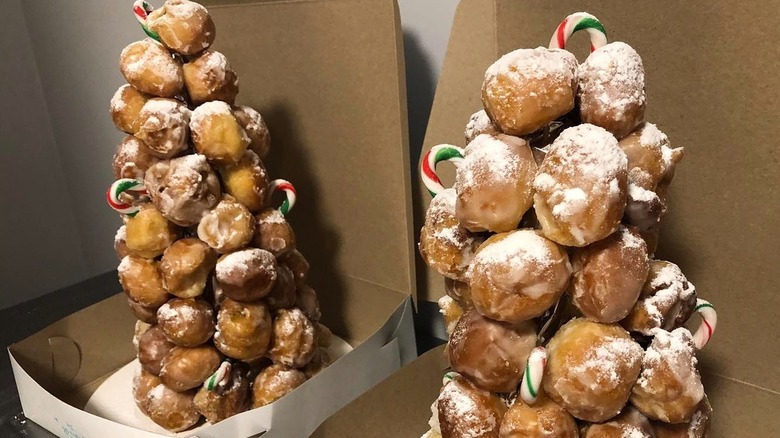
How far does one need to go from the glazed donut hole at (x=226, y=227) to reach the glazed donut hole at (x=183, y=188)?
0.01m

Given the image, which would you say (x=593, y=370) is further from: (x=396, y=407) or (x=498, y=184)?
(x=396, y=407)

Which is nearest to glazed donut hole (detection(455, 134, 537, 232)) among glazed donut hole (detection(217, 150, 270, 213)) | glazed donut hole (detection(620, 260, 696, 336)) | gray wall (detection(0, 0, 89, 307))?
glazed donut hole (detection(620, 260, 696, 336))

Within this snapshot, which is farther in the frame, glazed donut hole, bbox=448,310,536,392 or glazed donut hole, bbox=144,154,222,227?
glazed donut hole, bbox=144,154,222,227

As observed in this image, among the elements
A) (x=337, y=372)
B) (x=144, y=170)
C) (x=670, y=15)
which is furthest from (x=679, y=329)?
(x=144, y=170)

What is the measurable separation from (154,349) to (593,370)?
0.51 metres

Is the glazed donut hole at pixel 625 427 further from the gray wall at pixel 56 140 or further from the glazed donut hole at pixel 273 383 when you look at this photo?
the gray wall at pixel 56 140

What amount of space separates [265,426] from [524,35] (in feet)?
1.53

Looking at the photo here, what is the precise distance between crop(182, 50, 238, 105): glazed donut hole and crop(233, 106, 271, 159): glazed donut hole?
33 millimetres

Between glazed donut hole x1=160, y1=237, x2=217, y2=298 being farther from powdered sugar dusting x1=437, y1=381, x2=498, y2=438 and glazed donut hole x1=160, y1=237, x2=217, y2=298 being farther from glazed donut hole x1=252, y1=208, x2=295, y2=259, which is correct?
powdered sugar dusting x1=437, y1=381, x2=498, y2=438

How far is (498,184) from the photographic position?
45 cm

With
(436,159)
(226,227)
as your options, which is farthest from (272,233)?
(436,159)

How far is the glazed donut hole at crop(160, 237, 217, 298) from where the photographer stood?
71 cm

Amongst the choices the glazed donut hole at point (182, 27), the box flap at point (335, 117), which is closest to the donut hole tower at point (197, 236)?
the glazed donut hole at point (182, 27)

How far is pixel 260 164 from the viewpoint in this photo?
769 millimetres
